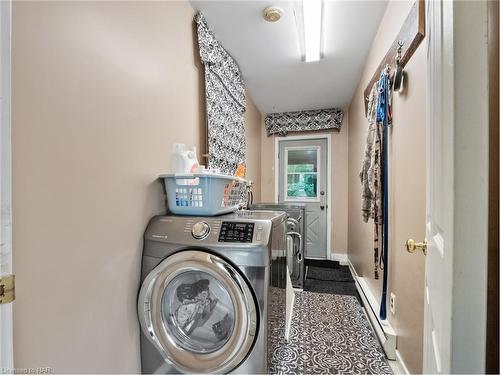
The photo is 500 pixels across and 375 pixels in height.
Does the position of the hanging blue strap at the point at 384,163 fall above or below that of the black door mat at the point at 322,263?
above

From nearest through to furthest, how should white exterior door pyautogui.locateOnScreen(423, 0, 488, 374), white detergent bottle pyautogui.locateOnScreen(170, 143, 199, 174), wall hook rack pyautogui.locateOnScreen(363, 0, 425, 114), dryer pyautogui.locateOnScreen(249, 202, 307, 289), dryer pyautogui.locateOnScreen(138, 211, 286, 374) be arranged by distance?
1. white exterior door pyautogui.locateOnScreen(423, 0, 488, 374)
2. dryer pyautogui.locateOnScreen(138, 211, 286, 374)
3. wall hook rack pyautogui.locateOnScreen(363, 0, 425, 114)
4. white detergent bottle pyautogui.locateOnScreen(170, 143, 199, 174)
5. dryer pyautogui.locateOnScreen(249, 202, 307, 289)

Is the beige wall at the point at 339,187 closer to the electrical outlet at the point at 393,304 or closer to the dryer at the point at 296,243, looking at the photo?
the dryer at the point at 296,243

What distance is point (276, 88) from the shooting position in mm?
3143

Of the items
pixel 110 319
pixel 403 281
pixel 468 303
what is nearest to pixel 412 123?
pixel 403 281

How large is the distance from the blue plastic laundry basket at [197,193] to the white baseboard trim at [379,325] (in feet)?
4.72

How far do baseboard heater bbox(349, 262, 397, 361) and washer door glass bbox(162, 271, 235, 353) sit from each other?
1186mm

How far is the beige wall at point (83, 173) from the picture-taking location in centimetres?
73

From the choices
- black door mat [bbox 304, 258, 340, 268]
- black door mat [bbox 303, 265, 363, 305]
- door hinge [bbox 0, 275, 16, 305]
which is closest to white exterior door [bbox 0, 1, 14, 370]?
door hinge [bbox 0, 275, 16, 305]

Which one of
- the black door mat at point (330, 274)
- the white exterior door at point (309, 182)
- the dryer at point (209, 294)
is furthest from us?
the white exterior door at point (309, 182)

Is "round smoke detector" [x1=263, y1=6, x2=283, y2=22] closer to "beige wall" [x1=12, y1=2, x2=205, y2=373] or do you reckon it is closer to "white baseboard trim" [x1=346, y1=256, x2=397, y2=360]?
"beige wall" [x1=12, y1=2, x2=205, y2=373]

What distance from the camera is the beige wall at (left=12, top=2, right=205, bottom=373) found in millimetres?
728

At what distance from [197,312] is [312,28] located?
7.43ft

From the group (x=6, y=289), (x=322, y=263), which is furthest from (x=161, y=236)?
(x=322, y=263)

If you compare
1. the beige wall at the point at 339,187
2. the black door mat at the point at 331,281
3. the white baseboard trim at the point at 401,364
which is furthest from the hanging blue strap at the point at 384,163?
the beige wall at the point at 339,187
